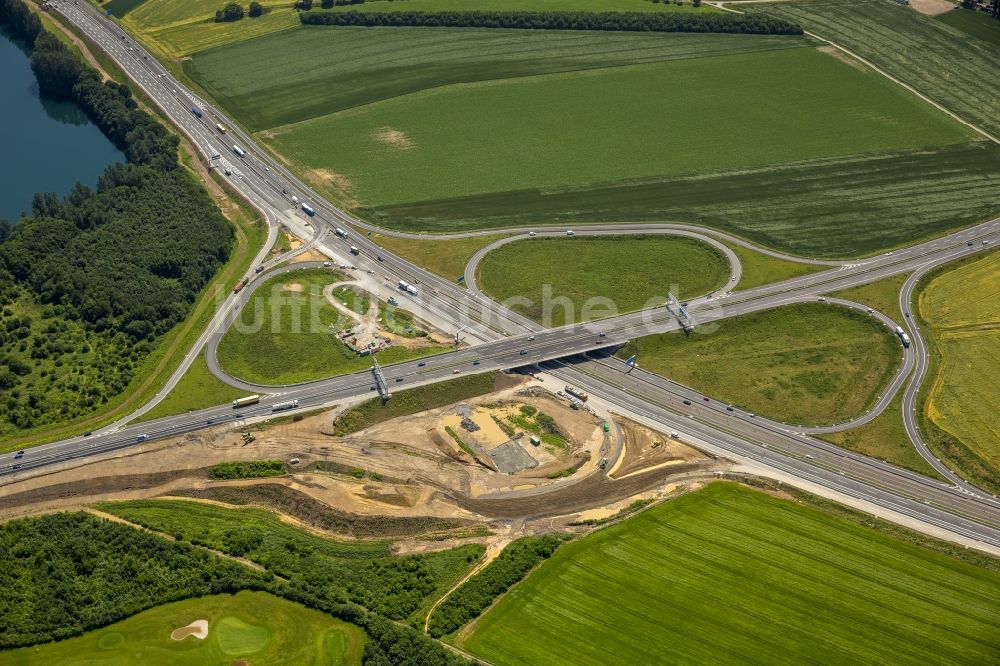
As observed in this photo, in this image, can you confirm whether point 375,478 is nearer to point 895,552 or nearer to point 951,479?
point 895,552

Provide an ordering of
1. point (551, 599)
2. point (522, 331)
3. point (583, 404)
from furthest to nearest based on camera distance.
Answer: point (522, 331), point (583, 404), point (551, 599)

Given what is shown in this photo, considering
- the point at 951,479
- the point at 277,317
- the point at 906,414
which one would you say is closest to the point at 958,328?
the point at 906,414

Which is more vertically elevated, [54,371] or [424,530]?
[54,371]

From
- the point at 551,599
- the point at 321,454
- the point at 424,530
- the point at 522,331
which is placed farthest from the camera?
the point at 522,331

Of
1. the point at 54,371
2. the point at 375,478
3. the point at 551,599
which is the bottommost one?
the point at 551,599

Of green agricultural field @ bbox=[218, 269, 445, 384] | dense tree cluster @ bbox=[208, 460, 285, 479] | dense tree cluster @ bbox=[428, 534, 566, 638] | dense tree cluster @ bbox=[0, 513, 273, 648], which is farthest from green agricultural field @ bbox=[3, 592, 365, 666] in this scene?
green agricultural field @ bbox=[218, 269, 445, 384]
